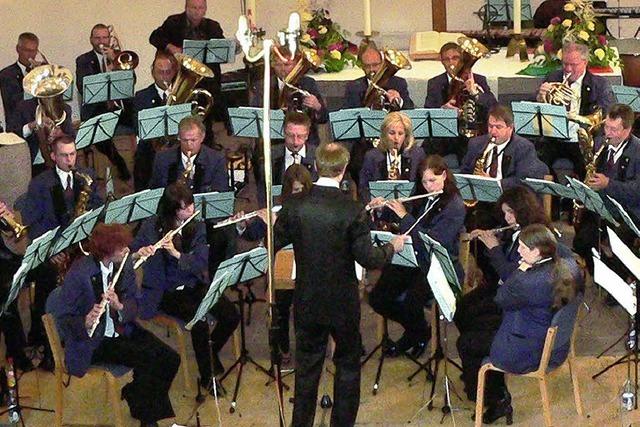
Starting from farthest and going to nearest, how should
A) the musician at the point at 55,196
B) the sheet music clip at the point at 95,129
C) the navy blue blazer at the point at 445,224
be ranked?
1. the sheet music clip at the point at 95,129
2. the musician at the point at 55,196
3. the navy blue blazer at the point at 445,224

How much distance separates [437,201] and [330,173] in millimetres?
1331

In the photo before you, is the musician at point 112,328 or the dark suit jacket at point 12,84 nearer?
the musician at point 112,328

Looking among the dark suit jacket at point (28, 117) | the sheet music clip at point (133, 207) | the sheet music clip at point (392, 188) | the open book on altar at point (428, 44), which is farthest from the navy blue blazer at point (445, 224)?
the open book on altar at point (428, 44)

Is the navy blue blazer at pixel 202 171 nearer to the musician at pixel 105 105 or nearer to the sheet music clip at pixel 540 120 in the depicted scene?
the musician at pixel 105 105

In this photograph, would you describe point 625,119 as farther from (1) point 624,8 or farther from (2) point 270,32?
(2) point 270,32

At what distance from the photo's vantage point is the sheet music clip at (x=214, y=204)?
7.74 meters

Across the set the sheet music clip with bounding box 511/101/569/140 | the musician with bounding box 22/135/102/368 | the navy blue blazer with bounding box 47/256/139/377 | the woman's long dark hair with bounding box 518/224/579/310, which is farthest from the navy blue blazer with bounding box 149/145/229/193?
the woman's long dark hair with bounding box 518/224/579/310

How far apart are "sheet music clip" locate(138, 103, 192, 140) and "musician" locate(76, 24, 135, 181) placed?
125cm

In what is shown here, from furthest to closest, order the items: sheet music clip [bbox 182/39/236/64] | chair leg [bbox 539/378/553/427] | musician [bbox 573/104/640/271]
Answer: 1. sheet music clip [bbox 182/39/236/64]
2. musician [bbox 573/104/640/271]
3. chair leg [bbox 539/378/553/427]

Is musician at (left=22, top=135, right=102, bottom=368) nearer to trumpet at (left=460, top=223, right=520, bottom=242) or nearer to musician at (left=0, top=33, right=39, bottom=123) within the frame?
trumpet at (left=460, top=223, right=520, bottom=242)

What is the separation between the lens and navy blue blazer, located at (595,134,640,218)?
842 centimetres

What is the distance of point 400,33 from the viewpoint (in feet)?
46.0

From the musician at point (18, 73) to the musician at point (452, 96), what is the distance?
11.1 ft

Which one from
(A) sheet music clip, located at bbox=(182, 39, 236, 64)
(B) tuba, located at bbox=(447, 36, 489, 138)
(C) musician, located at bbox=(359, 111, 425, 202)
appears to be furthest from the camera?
(A) sheet music clip, located at bbox=(182, 39, 236, 64)
